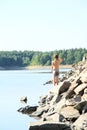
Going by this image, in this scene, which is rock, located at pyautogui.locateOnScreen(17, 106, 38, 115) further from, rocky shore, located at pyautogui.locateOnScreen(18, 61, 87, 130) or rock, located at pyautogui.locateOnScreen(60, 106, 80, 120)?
Answer: rock, located at pyautogui.locateOnScreen(60, 106, 80, 120)

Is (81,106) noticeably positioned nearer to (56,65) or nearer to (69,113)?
(69,113)

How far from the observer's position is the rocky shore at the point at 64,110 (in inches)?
564

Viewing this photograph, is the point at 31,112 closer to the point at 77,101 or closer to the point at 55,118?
the point at 77,101

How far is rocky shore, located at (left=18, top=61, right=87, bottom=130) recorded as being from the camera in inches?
564

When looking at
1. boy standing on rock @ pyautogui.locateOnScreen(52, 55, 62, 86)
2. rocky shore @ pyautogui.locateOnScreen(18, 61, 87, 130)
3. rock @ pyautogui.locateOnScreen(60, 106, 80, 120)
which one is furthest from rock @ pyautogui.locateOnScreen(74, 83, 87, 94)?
boy standing on rock @ pyautogui.locateOnScreen(52, 55, 62, 86)

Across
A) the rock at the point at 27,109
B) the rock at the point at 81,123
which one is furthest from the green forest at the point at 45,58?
the rock at the point at 81,123

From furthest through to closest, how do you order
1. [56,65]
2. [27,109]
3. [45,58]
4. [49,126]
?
[45,58]
[56,65]
[27,109]
[49,126]

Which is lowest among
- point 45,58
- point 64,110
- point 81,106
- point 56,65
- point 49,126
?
point 45,58

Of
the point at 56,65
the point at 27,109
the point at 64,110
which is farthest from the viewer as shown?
the point at 56,65

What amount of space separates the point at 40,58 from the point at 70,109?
177 metres

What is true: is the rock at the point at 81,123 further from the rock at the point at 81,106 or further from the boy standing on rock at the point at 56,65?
the boy standing on rock at the point at 56,65

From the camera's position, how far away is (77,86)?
20.7 metres

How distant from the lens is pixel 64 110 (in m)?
18.1

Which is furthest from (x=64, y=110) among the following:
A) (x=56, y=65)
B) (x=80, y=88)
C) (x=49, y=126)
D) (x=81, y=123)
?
(x=56, y=65)
